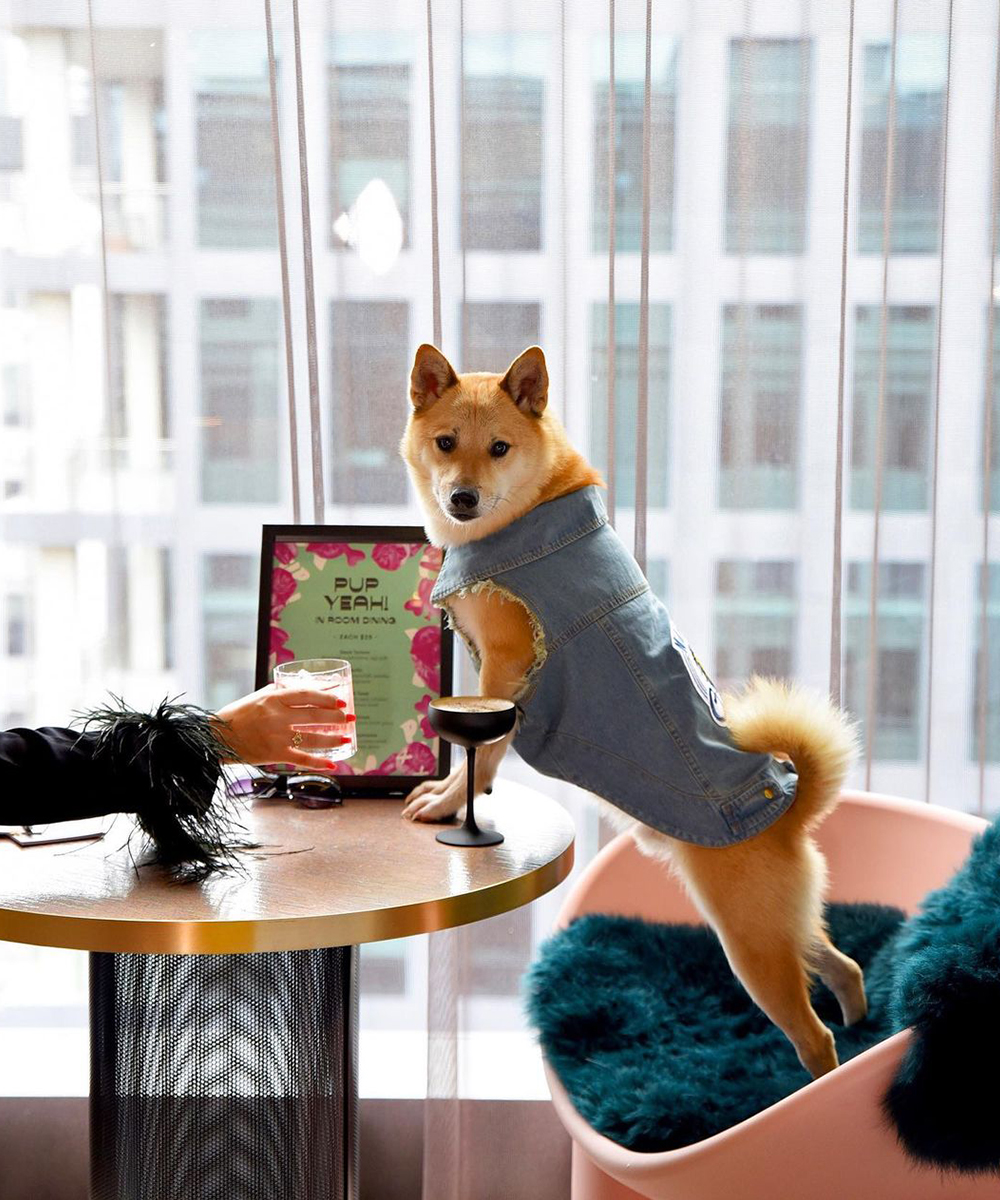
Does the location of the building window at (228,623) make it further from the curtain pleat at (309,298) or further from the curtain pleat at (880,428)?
the curtain pleat at (880,428)

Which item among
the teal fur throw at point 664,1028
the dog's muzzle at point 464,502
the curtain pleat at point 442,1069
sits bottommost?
the curtain pleat at point 442,1069

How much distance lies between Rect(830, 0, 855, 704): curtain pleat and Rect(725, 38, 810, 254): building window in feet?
0.25

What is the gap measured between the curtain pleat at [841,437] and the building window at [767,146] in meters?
0.08

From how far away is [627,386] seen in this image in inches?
86.2

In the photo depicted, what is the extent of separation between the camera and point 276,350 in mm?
2217

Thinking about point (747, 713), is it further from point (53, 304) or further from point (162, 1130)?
point (53, 304)

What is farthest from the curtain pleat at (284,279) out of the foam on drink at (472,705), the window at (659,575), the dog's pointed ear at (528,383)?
the foam on drink at (472,705)

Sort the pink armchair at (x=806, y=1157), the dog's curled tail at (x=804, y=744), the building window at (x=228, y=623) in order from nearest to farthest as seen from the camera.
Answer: the pink armchair at (x=806, y=1157)
the dog's curled tail at (x=804, y=744)
the building window at (x=228, y=623)

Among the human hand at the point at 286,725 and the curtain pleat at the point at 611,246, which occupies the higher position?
the curtain pleat at the point at 611,246

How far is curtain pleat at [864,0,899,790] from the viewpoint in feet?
6.88

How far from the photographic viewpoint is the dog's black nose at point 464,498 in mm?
1631

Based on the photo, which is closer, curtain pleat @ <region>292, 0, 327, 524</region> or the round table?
the round table

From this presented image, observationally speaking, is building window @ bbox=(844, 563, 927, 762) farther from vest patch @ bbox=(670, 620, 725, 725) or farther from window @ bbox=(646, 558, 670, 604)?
vest patch @ bbox=(670, 620, 725, 725)

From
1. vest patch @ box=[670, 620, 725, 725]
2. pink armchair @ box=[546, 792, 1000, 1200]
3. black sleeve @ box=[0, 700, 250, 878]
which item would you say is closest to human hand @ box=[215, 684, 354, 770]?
black sleeve @ box=[0, 700, 250, 878]
